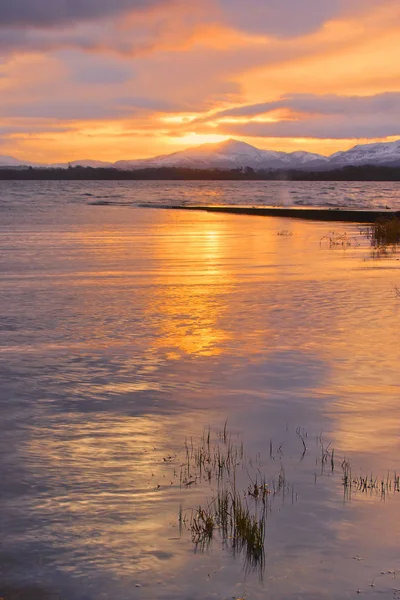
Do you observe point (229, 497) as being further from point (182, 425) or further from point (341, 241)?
point (341, 241)

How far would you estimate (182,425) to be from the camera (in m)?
10.4

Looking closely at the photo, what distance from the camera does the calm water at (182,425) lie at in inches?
261

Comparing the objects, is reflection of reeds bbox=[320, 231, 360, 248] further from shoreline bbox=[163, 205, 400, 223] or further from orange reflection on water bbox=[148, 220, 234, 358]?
shoreline bbox=[163, 205, 400, 223]

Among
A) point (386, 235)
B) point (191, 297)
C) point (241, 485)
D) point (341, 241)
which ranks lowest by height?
point (241, 485)

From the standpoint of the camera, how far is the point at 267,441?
9883 millimetres

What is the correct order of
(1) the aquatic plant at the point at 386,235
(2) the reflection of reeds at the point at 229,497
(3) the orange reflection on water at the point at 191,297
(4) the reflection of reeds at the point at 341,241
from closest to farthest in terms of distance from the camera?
(2) the reflection of reeds at the point at 229,497 → (3) the orange reflection on water at the point at 191,297 → (4) the reflection of reeds at the point at 341,241 → (1) the aquatic plant at the point at 386,235

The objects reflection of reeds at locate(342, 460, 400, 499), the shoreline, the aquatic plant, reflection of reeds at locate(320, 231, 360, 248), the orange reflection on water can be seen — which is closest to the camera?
reflection of reeds at locate(342, 460, 400, 499)

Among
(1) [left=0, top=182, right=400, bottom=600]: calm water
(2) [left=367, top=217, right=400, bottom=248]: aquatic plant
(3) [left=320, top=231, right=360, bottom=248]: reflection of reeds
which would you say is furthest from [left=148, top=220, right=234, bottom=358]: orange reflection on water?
(2) [left=367, top=217, right=400, bottom=248]: aquatic plant

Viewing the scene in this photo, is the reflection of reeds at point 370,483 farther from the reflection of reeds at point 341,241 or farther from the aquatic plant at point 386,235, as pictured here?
the aquatic plant at point 386,235

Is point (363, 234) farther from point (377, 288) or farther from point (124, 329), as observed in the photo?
point (124, 329)

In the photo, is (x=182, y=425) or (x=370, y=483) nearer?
(x=370, y=483)

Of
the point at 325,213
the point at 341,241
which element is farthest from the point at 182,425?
the point at 325,213

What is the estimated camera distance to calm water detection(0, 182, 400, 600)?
6.62 meters

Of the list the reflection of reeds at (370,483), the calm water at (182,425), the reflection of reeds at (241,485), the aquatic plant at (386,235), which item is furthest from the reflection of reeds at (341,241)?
the reflection of reeds at (370,483)
